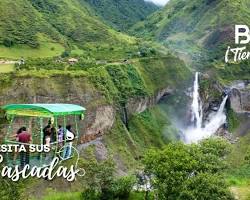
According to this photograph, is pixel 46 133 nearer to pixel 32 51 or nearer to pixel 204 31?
pixel 32 51

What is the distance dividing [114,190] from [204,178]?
8402 mm

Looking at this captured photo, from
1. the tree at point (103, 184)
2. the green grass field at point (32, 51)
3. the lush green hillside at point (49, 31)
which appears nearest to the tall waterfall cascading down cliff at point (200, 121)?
the lush green hillside at point (49, 31)

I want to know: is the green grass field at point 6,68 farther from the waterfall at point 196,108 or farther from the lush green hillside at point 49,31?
the waterfall at point 196,108

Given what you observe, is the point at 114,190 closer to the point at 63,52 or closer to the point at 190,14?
the point at 63,52

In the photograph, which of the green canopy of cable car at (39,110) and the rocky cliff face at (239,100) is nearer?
the green canopy of cable car at (39,110)

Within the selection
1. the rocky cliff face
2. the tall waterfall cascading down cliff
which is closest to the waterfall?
the tall waterfall cascading down cliff

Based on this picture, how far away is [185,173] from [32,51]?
64.7 metres

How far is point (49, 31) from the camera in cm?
11438

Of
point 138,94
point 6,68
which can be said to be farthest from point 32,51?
point 6,68

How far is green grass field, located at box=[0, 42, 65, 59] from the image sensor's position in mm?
90500

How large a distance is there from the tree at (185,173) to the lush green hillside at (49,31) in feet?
175

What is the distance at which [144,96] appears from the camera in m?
90.4

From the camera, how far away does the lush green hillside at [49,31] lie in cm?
9738

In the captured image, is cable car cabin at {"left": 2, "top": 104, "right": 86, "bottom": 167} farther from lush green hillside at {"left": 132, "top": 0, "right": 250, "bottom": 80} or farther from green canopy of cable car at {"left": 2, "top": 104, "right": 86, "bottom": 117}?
lush green hillside at {"left": 132, "top": 0, "right": 250, "bottom": 80}
